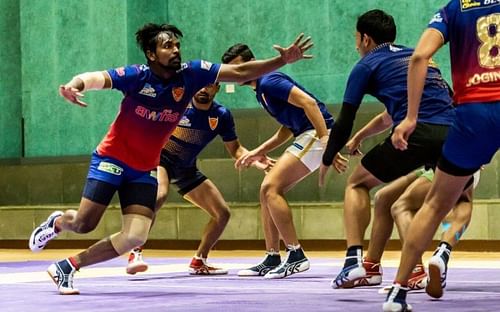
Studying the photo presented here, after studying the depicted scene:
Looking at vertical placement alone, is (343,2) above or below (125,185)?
above

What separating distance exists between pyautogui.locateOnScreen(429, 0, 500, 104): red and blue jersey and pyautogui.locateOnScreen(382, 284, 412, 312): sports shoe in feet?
3.17

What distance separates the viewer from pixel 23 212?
15633 mm

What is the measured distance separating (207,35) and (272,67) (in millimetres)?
9348

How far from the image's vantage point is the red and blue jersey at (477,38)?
5.22 metres

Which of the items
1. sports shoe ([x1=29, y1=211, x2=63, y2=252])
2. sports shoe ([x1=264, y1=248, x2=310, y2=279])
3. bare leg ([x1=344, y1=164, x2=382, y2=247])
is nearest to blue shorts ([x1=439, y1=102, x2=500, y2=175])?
bare leg ([x1=344, y1=164, x2=382, y2=247])

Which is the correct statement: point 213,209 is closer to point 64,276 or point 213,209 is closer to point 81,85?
point 64,276

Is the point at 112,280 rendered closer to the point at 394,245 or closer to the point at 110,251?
the point at 110,251

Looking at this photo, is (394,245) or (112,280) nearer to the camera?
(112,280)

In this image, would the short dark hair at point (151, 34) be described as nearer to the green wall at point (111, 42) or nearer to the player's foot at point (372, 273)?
the player's foot at point (372, 273)

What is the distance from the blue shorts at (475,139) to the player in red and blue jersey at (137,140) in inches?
85.1

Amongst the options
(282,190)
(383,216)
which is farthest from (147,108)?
(383,216)

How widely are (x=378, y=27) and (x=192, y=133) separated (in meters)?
2.78

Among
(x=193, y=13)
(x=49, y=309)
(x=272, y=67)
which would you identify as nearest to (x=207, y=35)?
(x=193, y=13)

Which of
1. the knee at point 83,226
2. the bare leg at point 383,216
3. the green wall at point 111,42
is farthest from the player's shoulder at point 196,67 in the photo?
the green wall at point 111,42
